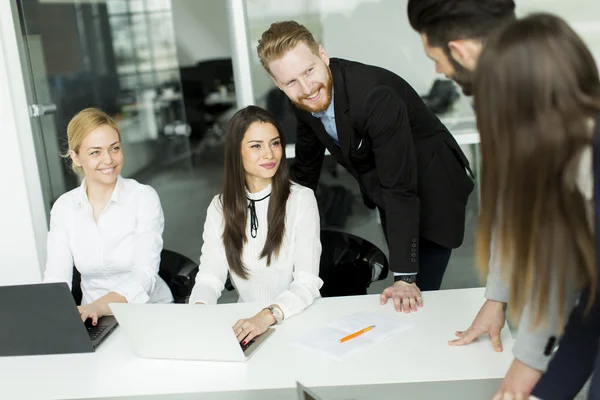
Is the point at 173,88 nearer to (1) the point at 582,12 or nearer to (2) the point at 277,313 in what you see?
(1) the point at 582,12

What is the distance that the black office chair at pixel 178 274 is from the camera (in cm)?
263

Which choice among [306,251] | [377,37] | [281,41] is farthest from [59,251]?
[377,37]

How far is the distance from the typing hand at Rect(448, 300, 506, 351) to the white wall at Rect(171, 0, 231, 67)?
2.43 metres

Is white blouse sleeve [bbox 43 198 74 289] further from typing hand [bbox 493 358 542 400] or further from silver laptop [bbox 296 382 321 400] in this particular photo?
typing hand [bbox 493 358 542 400]

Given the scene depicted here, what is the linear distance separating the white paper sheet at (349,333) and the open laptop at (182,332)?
163 mm

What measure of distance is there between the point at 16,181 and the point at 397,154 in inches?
86.9

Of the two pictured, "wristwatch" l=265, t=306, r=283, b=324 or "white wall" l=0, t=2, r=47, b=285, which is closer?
"wristwatch" l=265, t=306, r=283, b=324

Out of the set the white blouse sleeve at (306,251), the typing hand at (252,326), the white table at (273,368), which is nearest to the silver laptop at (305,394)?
the white table at (273,368)

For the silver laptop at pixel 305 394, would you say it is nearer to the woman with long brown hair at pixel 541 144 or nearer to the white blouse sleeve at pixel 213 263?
the woman with long brown hair at pixel 541 144

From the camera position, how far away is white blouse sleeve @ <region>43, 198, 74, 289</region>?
2.54m

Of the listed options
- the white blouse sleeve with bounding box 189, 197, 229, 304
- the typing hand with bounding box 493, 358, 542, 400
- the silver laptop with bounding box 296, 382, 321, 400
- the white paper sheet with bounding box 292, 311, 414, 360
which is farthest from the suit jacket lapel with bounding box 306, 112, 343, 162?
the silver laptop with bounding box 296, 382, 321, 400

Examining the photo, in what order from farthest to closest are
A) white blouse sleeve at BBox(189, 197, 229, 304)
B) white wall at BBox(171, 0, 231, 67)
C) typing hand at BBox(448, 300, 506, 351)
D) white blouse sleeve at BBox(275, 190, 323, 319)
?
white wall at BBox(171, 0, 231, 67), white blouse sleeve at BBox(189, 197, 229, 304), white blouse sleeve at BBox(275, 190, 323, 319), typing hand at BBox(448, 300, 506, 351)

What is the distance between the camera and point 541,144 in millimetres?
1038

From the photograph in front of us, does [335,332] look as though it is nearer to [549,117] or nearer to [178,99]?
[549,117]
